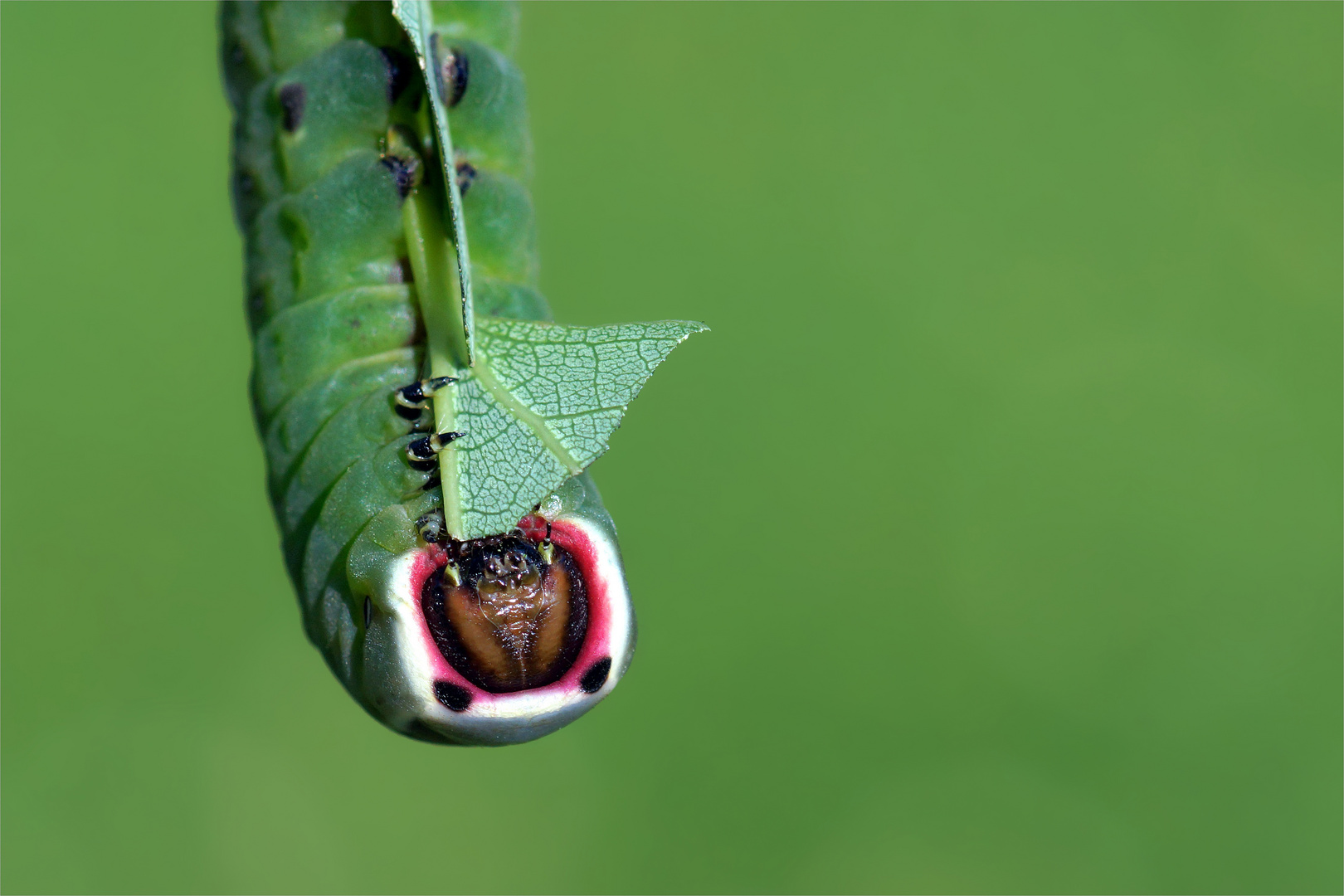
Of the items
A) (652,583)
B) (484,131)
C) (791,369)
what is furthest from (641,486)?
(484,131)

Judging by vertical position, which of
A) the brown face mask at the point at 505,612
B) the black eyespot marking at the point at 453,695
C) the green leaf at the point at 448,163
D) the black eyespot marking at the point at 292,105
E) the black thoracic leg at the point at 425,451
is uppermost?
the black eyespot marking at the point at 292,105

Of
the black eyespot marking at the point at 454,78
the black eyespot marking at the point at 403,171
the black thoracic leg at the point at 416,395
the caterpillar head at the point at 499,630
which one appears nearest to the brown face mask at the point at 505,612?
the caterpillar head at the point at 499,630

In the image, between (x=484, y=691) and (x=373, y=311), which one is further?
(x=373, y=311)

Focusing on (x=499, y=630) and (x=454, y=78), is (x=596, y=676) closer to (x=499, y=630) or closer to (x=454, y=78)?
(x=499, y=630)

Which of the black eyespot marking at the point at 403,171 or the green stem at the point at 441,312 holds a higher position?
the black eyespot marking at the point at 403,171

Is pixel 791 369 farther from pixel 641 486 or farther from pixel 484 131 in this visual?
pixel 484 131

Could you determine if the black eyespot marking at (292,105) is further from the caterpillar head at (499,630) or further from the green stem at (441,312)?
the caterpillar head at (499,630)

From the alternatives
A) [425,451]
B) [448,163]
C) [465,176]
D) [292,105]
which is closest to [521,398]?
[425,451]
